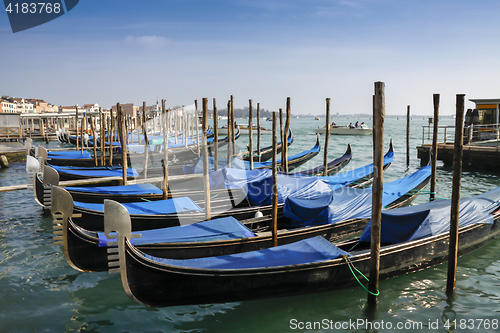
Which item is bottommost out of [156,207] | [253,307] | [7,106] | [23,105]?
[253,307]

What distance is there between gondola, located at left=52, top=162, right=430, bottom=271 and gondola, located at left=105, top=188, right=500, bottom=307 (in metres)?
0.60

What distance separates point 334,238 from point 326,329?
230 cm

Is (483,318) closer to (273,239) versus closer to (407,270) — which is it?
(407,270)

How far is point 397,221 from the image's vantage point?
561cm

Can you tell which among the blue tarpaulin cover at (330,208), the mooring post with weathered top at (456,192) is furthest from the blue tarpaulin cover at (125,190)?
the mooring post with weathered top at (456,192)

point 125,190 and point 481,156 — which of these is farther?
point 481,156

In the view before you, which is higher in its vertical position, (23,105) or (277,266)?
(23,105)

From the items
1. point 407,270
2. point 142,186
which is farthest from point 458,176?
point 142,186

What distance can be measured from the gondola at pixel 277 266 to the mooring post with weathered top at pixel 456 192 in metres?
0.59

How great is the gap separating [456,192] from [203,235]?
11.6 feet

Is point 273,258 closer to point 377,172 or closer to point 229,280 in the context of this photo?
point 229,280

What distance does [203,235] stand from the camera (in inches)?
215

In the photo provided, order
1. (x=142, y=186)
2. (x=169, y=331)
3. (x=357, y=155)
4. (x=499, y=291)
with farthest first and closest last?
(x=357, y=155) < (x=142, y=186) < (x=499, y=291) < (x=169, y=331)

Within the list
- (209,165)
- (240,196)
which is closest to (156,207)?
(240,196)
